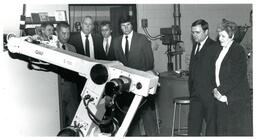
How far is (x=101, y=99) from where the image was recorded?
6.37 feet

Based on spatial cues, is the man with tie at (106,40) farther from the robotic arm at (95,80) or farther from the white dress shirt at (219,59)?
the robotic arm at (95,80)

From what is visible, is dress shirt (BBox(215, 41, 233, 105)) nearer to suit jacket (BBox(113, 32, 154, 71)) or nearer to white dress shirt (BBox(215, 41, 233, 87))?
white dress shirt (BBox(215, 41, 233, 87))

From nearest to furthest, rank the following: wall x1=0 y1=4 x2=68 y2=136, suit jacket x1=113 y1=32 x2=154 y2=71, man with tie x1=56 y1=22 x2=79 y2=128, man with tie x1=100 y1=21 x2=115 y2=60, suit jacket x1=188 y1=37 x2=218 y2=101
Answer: wall x1=0 y1=4 x2=68 y2=136 < suit jacket x1=188 y1=37 x2=218 y2=101 < man with tie x1=56 y1=22 x2=79 y2=128 < suit jacket x1=113 y1=32 x2=154 y2=71 < man with tie x1=100 y1=21 x2=115 y2=60

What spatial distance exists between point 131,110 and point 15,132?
0.72m

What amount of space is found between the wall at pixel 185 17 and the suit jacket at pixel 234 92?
7.99ft

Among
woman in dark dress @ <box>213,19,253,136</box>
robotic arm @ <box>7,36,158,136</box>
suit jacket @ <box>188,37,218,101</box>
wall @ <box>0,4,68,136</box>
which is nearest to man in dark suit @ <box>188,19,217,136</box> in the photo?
suit jacket @ <box>188,37,218,101</box>

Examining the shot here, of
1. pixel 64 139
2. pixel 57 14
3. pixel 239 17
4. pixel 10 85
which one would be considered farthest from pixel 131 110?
pixel 239 17

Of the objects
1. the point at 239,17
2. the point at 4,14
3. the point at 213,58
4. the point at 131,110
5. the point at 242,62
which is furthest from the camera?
the point at 239,17

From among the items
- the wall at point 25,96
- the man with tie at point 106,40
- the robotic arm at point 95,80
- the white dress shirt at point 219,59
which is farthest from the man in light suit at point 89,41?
the robotic arm at point 95,80

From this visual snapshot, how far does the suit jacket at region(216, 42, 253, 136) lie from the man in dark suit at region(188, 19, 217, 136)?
16 cm

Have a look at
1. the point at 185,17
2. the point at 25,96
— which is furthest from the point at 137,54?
the point at 185,17

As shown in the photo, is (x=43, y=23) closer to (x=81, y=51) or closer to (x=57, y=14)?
(x=57, y=14)

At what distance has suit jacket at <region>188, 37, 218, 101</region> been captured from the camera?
2.65 m

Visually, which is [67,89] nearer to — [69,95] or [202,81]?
[69,95]
